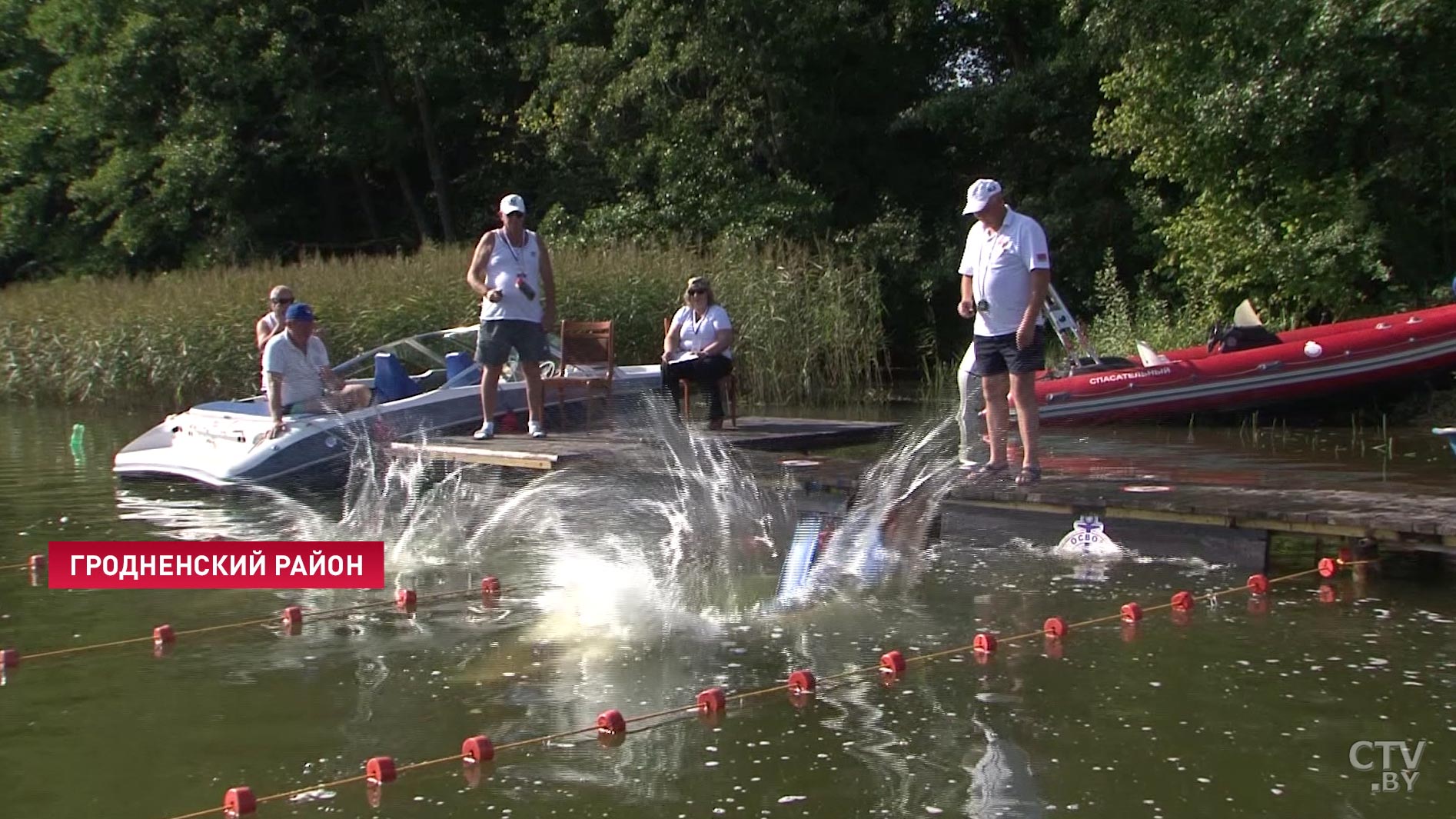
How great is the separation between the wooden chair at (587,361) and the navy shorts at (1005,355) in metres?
4.80

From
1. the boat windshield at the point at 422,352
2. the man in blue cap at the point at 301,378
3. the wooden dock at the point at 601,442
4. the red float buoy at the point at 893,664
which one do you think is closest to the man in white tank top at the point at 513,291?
the wooden dock at the point at 601,442

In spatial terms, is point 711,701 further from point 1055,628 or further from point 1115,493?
point 1115,493

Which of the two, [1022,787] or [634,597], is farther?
[634,597]

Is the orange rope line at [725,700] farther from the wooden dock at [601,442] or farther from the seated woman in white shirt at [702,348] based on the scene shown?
the seated woman in white shirt at [702,348]

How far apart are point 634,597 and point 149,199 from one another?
2805 cm

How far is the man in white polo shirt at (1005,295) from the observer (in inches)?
366

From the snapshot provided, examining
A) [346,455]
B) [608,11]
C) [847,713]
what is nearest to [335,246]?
[608,11]

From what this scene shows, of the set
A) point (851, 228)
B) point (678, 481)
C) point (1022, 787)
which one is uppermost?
point (851, 228)

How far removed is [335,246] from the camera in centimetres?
3559

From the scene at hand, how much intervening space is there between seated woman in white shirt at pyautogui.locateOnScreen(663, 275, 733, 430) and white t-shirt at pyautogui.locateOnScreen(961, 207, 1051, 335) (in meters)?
3.91

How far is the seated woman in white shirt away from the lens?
1316cm

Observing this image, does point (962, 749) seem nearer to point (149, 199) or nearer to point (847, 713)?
point (847, 713)

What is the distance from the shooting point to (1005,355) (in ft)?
31.0

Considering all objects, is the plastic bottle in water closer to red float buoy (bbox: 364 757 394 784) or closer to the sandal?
the sandal
